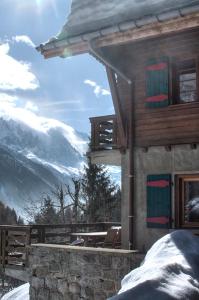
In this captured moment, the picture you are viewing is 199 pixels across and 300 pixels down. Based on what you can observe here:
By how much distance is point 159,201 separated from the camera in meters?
10.4

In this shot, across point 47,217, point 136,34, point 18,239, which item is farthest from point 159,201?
point 47,217

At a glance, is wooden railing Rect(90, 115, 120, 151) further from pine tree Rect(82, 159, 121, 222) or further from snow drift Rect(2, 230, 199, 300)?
pine tree Rect(82, 159, 121, 222)

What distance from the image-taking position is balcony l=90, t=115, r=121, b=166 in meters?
11.9

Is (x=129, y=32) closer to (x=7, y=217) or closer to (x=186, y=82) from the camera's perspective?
(x=186, y=82)

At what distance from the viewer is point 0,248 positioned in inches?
527

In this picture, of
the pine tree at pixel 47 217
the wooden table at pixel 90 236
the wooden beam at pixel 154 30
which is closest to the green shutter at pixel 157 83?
the wooden beam at pixel 154 30

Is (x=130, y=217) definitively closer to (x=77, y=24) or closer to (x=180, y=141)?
(x=180, y=141)

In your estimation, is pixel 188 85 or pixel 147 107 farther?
pixel 188 85

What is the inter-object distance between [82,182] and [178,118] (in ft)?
75.4

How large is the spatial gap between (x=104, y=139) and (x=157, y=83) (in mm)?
2350

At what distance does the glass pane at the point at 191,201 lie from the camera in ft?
34.8

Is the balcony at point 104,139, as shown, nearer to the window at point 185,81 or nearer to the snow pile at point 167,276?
the window at point 185,81

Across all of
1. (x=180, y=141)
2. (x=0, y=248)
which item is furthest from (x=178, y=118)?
(x=0, y=248)

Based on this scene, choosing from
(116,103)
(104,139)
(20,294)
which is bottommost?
(20,294)
